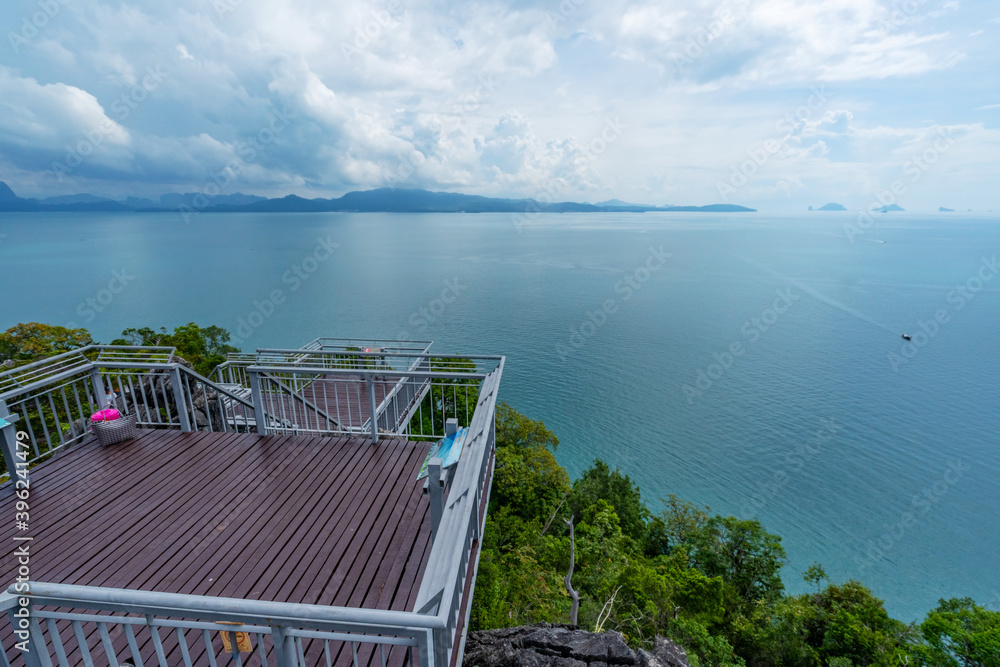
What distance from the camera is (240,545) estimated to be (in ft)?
15.1

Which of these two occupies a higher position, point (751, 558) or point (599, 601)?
point (599, 601)

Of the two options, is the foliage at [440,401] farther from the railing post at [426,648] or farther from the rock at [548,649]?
the railing post at [426,648]

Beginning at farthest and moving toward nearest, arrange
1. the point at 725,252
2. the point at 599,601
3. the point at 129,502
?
the point at 725,252, the point at 599,601, the point at 129,502

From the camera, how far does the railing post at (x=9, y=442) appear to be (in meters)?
5.44

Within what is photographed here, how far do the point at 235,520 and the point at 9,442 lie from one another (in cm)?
318

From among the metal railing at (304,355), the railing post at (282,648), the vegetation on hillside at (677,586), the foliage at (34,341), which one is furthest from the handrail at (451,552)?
the foliage at (34,341)

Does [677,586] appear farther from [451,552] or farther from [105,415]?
[451,552]

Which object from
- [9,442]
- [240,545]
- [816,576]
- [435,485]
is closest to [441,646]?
[435,485]

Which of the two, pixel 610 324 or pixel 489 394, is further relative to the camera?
pixel 610 324

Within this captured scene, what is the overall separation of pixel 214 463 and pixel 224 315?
199 ft

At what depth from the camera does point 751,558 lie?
947 inches

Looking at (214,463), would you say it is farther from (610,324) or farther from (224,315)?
(224,315)

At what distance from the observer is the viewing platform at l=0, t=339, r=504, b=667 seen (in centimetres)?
222

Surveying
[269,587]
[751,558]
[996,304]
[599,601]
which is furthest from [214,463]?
[996,304]
